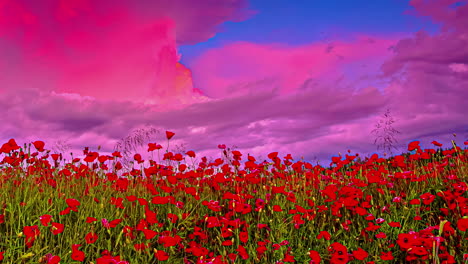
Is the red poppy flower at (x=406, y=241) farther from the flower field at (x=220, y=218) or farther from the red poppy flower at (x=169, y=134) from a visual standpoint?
the red poppy flower at (x=169, y=134)

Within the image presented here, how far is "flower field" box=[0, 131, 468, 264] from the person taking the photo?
419 cm

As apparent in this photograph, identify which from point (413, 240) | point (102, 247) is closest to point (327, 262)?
point (413, 240)

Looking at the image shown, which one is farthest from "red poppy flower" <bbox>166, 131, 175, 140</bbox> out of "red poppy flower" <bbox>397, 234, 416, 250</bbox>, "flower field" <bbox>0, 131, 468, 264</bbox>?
"red poppy flower" <bbox>397, 234, 416, 250</bbox>

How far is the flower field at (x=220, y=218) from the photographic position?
165 inches

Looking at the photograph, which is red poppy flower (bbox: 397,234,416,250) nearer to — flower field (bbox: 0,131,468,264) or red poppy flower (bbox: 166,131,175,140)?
flower field (bbox: 0,131,468,264)

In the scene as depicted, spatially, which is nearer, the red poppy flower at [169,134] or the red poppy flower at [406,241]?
the red poppy flower at [406,241]

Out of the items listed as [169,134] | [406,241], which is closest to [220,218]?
[169,134]

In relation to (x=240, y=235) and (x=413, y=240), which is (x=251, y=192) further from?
(x=413, y=240)

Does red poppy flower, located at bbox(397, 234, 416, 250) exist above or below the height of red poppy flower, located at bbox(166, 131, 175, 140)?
below

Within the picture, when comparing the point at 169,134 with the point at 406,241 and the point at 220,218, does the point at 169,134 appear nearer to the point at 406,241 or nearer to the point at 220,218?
the point at 220,218

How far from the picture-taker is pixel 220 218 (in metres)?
5.21

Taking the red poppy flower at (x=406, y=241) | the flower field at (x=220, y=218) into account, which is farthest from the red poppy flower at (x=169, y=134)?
the red poppy flower at (x=406, y=241)

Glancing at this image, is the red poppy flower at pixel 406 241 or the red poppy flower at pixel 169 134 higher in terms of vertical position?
the red poppy flower at pixel 169 134

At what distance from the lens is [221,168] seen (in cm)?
689
